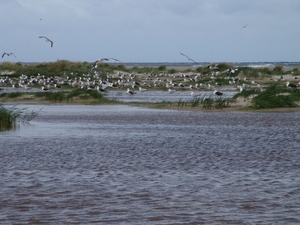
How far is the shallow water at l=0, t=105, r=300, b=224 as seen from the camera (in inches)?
321

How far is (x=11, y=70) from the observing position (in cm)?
6188

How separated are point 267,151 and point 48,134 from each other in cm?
586

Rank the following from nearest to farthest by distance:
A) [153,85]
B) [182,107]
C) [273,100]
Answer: [273,100]
[182,107]
[153,85]

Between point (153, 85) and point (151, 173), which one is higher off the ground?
point (151, 173)

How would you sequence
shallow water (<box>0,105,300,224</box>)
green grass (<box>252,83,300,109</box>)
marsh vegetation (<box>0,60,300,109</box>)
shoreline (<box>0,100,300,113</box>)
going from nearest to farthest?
shallow water (<box>0,105,300,224</box>), shoreline (<box>0,100,300,113</box>), green grass (<box>252,83,300,109</box>), marsh vegetation (<box>0,60,300,109</box>)

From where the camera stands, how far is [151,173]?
11.1m

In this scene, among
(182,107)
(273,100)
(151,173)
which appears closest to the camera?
(151,173)

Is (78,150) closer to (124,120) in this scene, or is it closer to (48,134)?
A: (48,134)

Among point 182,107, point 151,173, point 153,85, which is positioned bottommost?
point 153,85

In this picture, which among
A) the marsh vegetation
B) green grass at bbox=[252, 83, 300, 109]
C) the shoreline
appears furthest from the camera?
the marsh vegetation

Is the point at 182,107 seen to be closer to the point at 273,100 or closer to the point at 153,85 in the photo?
the point at 273,100

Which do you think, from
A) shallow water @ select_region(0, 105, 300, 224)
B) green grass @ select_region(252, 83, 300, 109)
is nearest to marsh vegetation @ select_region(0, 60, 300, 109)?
green grass @ select_region(252, 83, 300, 109)

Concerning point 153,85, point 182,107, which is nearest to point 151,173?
point 182,107

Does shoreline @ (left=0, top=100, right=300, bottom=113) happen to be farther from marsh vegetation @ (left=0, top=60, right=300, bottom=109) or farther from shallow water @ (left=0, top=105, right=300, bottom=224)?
shallow water @ (left=0, top=105, right=300, bottom=224)
